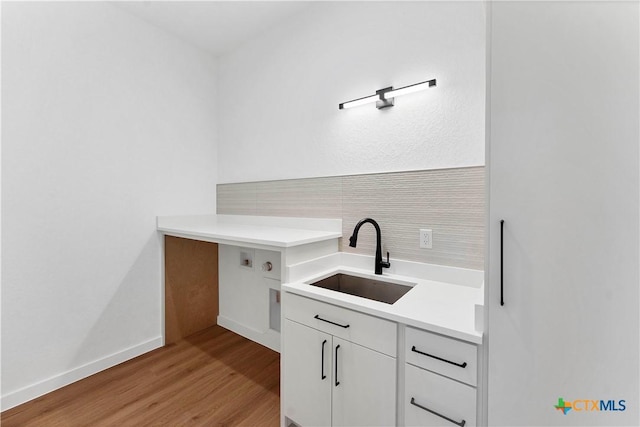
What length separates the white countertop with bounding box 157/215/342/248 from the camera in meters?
1.59

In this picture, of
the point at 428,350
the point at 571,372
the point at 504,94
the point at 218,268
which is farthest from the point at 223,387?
the point at 504,94

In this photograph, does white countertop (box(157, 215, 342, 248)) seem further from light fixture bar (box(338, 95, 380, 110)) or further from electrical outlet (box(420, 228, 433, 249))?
light fixture bar (box(338, 95, 380, 110))

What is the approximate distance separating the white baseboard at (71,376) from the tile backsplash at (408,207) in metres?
1.60

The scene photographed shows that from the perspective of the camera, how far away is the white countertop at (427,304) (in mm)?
967

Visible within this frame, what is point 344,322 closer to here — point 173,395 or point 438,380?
point 438,380

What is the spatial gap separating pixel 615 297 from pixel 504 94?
663 millimetres

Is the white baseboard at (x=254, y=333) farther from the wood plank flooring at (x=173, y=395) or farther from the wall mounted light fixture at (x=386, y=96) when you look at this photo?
the wall mounted light fixture at (x=386, y=96)

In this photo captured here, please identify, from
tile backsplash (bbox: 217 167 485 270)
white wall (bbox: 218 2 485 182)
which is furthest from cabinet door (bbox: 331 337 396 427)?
white wall (bbox: 218 2 485 182)

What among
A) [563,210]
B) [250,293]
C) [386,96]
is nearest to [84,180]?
[250,293]

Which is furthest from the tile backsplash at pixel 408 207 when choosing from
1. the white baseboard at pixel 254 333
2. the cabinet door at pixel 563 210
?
the white baseboard at pixel 254 333

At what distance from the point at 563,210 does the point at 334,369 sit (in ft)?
3.47

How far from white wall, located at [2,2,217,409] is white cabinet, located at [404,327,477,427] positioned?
213 cm

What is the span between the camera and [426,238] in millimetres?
1547

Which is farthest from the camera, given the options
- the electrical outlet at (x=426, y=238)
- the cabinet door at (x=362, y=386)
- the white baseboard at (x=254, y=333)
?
the white baseboard at (x=254, y=333)
